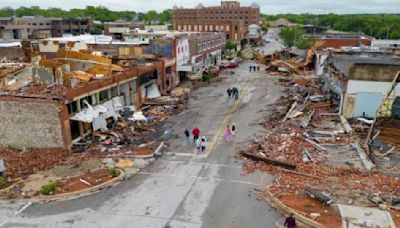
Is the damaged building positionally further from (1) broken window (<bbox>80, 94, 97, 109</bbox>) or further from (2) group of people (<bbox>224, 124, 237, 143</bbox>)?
(2) group of people (<bbox>224, 124, 237, 143</bbox>)

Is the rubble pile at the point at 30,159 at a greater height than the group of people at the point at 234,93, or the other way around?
the group of people at the point at 234,93

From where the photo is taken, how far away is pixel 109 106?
28.0m

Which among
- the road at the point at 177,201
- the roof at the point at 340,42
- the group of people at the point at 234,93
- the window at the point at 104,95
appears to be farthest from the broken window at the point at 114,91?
A: the roof at the point at 340,42

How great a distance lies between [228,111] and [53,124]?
608 inches

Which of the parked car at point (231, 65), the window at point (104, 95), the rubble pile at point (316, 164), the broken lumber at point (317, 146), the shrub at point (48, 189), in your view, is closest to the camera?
the rubble pile at point (316, 164)

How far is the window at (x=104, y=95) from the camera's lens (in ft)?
92.7

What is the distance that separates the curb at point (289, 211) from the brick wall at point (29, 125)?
44.3 ft

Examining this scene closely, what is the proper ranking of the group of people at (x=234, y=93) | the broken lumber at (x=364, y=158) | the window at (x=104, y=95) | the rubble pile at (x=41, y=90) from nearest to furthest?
the broken lumber at (x=364, y=158), the rubble pile at (x=41, y=90), the window at (x=104, y=95), the group of people at (x=234, y=93)

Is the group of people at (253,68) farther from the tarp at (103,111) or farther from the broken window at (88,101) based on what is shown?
the broken window at (88,101)

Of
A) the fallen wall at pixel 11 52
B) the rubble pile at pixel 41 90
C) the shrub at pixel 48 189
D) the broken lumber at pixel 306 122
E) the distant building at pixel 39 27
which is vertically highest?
the distant building at pixel 39 27

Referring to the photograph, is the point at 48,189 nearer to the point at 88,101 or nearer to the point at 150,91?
the point at 88,101

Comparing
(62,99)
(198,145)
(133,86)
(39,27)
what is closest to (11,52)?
(133,86)

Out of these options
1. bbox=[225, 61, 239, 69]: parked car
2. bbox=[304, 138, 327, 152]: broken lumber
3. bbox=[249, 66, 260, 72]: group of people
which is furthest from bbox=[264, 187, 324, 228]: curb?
bbox=[225, 61, 239, 69]: parked car

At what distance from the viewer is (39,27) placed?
93438 mm
